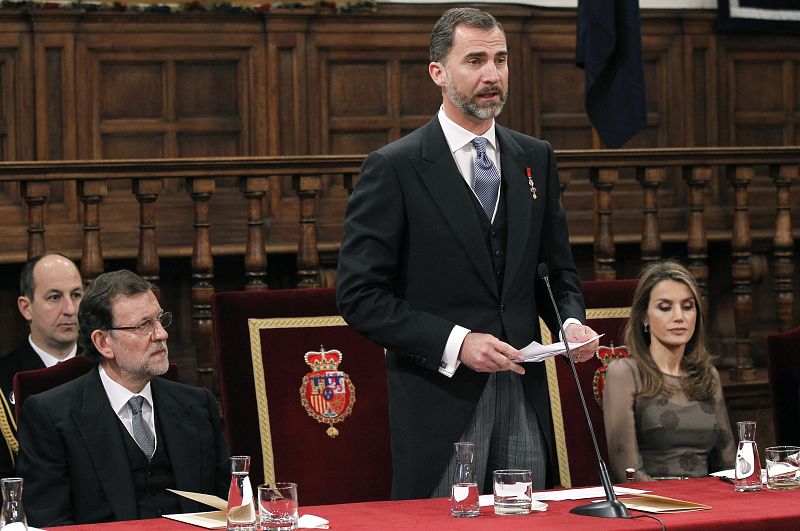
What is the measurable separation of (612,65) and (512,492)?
11.3 feet

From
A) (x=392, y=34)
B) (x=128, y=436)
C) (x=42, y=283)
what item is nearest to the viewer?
(x=128, y=436)

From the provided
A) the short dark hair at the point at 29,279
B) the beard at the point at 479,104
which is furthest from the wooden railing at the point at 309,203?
the beard at the point at 479,104

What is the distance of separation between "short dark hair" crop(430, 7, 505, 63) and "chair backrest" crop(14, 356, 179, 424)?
3.76 feet

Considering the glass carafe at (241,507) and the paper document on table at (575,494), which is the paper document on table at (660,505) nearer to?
the paper document on table at (575,494)

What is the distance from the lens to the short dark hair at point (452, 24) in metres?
2.97

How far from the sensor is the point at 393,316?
2.90 m

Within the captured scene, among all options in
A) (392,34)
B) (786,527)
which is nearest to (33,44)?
(392,34)

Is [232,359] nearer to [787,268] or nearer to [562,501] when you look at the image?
[562,501]

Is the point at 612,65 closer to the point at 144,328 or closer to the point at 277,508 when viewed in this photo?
the point at 144,328

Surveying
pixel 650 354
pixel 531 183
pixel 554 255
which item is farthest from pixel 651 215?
pixel 531 183

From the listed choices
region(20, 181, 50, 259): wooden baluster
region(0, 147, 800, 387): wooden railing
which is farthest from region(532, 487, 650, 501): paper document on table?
region(20, 181, 50, 259): wooden baluster

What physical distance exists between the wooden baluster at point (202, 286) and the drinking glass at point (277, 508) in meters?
2.41

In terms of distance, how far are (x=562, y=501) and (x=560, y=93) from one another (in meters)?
4.11

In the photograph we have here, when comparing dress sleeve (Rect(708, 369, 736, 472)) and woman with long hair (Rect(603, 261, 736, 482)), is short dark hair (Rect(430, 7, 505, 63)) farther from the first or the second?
dress sleeve (Rect(708, 369, 736, 472))
